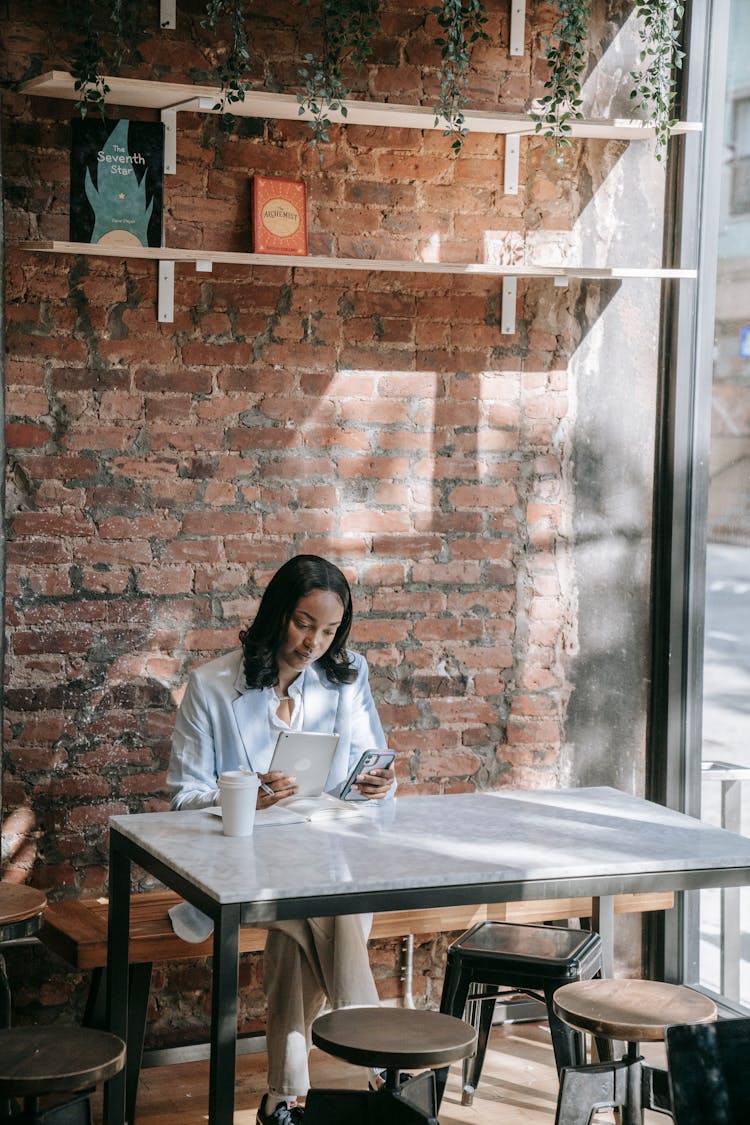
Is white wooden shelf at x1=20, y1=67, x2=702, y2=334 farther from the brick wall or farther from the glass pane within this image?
the glass pane

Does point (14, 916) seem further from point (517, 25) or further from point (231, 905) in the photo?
point (517, 25)

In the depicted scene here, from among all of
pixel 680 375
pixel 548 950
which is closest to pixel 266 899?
pixel 548 950

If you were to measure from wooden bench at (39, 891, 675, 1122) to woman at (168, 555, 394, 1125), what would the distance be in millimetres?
268

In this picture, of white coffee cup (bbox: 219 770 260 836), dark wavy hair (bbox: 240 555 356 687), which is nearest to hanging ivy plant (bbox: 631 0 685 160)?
dark wavy hair (bbox: 240 555 356 687)

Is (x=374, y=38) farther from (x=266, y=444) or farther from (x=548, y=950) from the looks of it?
(x=548, y=950)

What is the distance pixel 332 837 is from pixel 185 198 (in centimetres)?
189

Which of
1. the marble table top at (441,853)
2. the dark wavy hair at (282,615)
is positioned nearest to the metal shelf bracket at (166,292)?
the dark wavy hair at (282,615)

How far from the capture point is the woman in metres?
3.04

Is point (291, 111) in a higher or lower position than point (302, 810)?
higher

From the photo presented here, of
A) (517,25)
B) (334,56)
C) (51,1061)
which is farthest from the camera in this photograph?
(517,25)

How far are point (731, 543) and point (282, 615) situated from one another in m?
1.43

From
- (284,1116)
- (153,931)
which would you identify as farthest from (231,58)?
(284,1116)

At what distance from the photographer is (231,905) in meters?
2.33

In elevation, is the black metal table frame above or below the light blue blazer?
below
